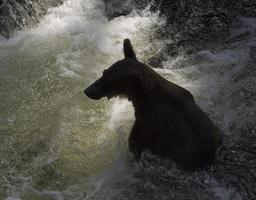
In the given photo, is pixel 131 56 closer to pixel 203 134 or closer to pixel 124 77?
pixel 124 77

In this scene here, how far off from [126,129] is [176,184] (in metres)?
1.32

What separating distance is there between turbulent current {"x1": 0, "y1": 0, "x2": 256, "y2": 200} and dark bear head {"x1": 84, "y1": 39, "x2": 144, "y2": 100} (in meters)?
0.89

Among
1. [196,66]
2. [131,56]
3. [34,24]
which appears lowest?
[196,66]

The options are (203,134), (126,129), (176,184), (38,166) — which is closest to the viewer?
(203,134)

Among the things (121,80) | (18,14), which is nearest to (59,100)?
(121,80)

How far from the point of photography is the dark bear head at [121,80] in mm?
5988

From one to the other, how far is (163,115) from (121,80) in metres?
0.62

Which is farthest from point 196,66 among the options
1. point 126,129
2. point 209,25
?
point 126,129

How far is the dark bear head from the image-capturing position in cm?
599

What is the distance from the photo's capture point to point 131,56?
630cm

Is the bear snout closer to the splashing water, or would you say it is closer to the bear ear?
the bear ear

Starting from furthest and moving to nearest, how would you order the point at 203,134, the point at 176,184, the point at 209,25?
1. the point at 209,25
2. the point at 176,184
3. the point at 203,134

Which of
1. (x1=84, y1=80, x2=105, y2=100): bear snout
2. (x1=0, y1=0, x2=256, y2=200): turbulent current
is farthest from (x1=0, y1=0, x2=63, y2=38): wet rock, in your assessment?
(x1=84, y1=80, x2=105, y2=100): bear snout

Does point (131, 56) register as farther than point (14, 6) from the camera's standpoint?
No
